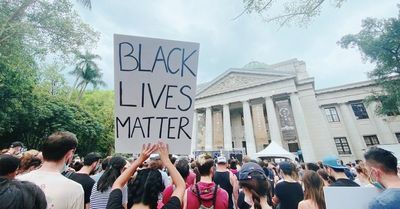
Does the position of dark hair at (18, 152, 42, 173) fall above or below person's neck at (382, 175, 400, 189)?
above

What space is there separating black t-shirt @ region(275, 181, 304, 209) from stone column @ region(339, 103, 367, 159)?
1271 inches

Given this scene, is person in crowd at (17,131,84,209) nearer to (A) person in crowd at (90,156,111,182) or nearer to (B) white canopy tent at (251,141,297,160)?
(A) person in crowd at (90,156,111,182)

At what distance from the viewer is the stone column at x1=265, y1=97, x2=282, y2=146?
29.0m

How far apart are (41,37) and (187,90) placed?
549 inches

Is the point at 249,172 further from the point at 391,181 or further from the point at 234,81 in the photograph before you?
the point at 234,81

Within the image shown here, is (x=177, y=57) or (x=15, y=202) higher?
(x=177, y=57)

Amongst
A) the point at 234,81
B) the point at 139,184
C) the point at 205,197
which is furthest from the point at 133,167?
the point at 234,81

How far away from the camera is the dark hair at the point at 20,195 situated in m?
1.02

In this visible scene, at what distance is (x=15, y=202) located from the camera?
1.03m

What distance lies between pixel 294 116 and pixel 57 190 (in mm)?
31409

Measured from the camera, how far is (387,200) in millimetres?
1557

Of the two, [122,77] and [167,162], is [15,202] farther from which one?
[122,77]

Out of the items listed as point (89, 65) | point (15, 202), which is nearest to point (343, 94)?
point (15, 202)

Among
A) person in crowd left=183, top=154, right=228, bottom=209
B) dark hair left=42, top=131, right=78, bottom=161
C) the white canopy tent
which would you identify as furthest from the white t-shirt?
the white canopy tent
